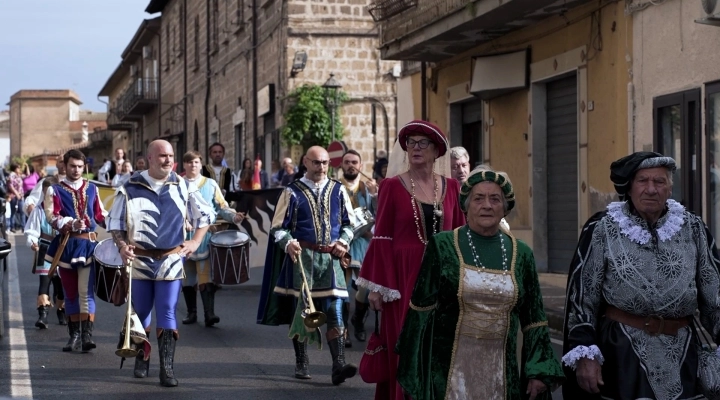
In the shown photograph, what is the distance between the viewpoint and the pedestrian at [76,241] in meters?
11.0

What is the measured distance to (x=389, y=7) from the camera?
20344 millimetres

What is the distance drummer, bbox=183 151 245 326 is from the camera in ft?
42.1

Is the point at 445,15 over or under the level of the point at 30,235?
over

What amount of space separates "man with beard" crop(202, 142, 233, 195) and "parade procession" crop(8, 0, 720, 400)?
3 cm

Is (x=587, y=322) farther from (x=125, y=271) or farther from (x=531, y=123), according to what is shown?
(x=531, y=123)

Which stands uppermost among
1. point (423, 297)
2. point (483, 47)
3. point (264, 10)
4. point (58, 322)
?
point (264, 10)

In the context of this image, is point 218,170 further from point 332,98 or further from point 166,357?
point 332,98

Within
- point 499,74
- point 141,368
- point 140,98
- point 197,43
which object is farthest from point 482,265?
point 140,98

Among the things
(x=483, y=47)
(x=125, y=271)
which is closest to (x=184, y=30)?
(x=483, y=47)

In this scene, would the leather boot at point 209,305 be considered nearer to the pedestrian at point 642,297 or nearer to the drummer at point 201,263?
the drummer at point 201,263

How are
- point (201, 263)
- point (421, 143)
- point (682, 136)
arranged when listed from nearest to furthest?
1. point (421, 143)
2. point (201, 263)
3. point (682, 136)

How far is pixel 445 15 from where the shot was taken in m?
17.8

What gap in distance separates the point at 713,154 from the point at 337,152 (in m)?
6.40

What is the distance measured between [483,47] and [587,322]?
14.6 m
